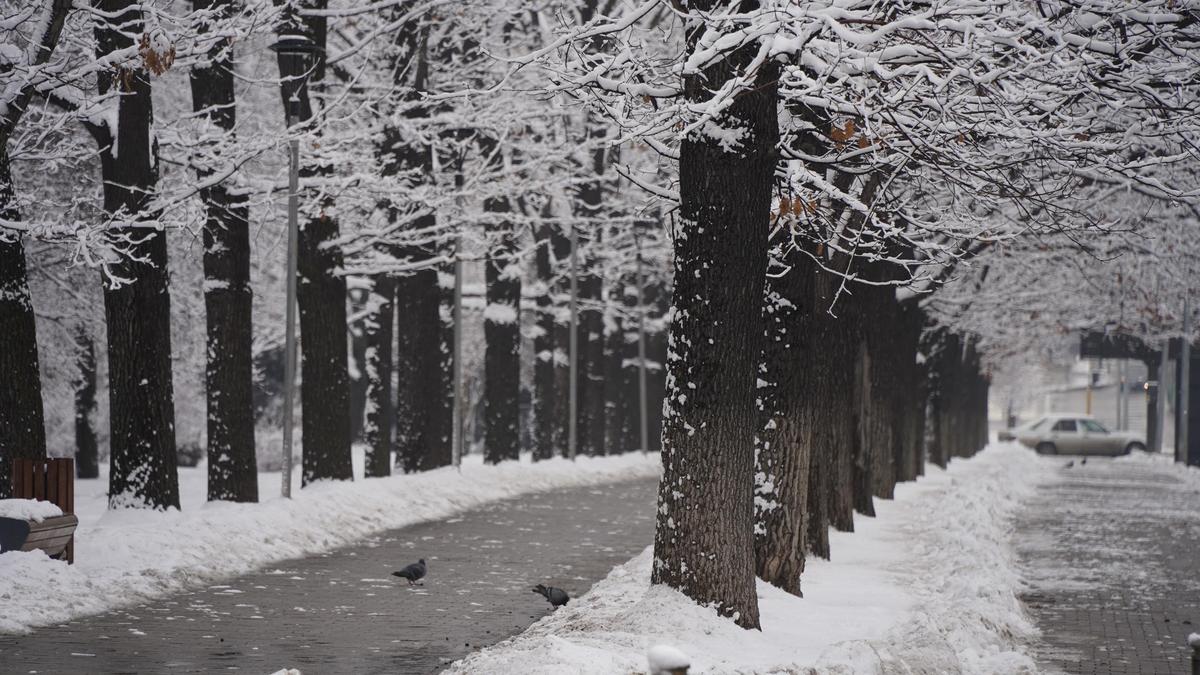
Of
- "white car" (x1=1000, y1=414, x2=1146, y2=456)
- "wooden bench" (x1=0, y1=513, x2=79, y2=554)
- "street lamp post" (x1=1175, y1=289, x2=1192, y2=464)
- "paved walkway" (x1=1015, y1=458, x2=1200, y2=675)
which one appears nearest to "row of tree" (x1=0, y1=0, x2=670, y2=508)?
"wooden bench" (x1=0, y1=513, x2=79, y2=554)

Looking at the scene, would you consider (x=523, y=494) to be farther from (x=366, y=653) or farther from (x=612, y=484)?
(x=366, y=653)

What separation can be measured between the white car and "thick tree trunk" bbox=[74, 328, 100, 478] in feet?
157

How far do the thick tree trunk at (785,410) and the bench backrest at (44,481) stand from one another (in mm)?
6299

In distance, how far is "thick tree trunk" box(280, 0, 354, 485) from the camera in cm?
2228

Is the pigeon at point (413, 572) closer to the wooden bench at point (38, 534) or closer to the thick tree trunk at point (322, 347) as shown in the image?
the wooden bench at point (38, 534)

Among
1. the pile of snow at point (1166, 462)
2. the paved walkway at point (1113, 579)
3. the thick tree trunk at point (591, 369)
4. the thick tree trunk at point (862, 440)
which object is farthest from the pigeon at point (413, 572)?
the pile of snow at point (1166, 462)

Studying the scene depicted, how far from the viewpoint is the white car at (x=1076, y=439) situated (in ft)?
235

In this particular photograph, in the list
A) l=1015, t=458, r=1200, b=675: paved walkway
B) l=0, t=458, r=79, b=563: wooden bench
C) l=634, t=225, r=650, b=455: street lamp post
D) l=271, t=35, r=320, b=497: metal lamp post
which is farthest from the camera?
l=634, t=225, r=650, b=455: street lamp post

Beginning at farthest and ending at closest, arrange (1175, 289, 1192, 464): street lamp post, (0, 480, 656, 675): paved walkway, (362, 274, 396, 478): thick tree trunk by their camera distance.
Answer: (1175, 289, 1192, 464): street lamp post < (362, 274, 396, 478): thick tree trunk < (0, 480, 656, 675): paved walkway

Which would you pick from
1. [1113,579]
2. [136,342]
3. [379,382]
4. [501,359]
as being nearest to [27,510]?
[136,342]

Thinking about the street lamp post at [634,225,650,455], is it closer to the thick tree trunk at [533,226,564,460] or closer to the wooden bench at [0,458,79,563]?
the thick tree trunk at [533,226,564,460]

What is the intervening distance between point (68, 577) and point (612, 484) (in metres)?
24.2

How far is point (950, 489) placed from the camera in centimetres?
2895

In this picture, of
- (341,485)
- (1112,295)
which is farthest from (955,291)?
(341,485)
